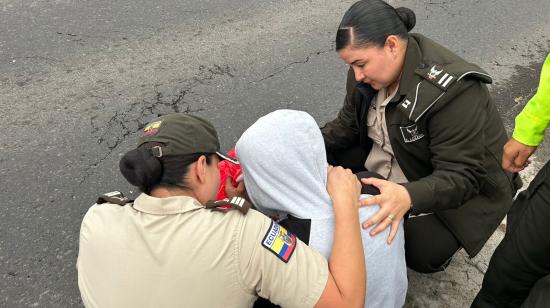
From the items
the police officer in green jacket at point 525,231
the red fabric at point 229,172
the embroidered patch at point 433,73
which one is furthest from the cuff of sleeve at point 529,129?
the red fabric at point 229,172

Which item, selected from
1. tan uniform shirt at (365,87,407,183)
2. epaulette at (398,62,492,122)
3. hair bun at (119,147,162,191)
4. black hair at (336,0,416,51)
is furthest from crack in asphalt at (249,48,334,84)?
hair bun at (119,147,162,191)

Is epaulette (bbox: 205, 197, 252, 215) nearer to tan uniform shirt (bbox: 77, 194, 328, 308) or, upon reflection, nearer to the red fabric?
tan uniform shirt (bbox: 77, 194, 328, 308)

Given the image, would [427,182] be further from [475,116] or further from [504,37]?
[504,37]

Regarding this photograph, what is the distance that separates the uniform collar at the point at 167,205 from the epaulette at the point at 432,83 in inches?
41.4

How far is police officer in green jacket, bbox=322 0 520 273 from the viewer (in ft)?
6.55

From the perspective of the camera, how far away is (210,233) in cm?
142

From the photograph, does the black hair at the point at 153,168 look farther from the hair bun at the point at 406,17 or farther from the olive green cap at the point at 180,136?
the hair bun at the point at 406,17

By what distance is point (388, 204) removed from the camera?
1.77 m

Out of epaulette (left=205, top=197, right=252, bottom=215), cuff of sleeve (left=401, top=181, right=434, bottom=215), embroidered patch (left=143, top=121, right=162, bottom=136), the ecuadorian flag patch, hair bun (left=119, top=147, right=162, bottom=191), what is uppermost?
embroidered patch (left=143, top=121, right=162, bottom=136)

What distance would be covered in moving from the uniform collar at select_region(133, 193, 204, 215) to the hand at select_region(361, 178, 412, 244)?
62 centimetres

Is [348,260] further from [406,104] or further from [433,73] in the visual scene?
[433,73]

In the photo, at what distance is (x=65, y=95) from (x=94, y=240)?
7.87 ft

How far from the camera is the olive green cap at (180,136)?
62.2 inches

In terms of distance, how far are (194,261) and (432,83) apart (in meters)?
1.26
